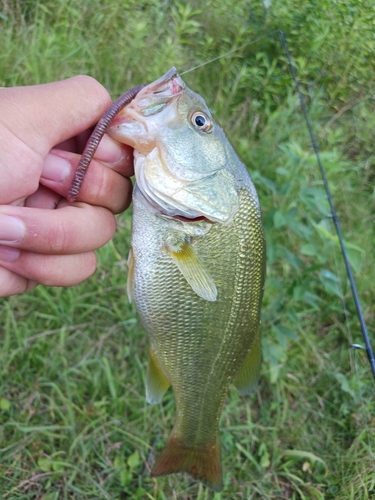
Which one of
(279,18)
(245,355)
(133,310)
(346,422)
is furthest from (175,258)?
(279,18)

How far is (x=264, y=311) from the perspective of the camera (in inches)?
104

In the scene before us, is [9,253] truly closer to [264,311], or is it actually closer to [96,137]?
[96,137]

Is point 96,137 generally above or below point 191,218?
above

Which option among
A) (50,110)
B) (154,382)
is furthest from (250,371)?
(50,110)

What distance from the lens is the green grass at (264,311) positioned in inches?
86.5

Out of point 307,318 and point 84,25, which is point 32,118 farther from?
point 84,25

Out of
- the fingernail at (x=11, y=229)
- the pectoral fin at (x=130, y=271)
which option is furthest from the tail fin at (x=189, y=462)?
the fingernail at (x=11, y=229)

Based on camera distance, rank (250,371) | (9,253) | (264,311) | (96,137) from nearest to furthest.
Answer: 1. (96,137)
2. (9,253)
3. (250,371)
4. (264,311)

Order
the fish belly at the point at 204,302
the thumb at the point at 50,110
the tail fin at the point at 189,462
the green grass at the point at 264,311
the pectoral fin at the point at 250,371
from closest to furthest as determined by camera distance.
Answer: the thumb at the point at 50,110
the fish belly at the point at 204,302
the pectoral fin at the point at 250,371
the tail fin at the point at 189,462
the green grass at the point at 264,311

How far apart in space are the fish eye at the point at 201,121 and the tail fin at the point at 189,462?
1.24m

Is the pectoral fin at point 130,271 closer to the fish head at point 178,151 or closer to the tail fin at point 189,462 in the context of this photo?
the fish head at point 178,151

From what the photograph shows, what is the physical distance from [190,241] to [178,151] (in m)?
0.28

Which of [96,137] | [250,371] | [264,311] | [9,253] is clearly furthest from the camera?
[264,311]

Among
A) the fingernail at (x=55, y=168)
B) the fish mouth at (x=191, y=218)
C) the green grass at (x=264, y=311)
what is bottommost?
Answer: the green grass at (x=264, y=311)
